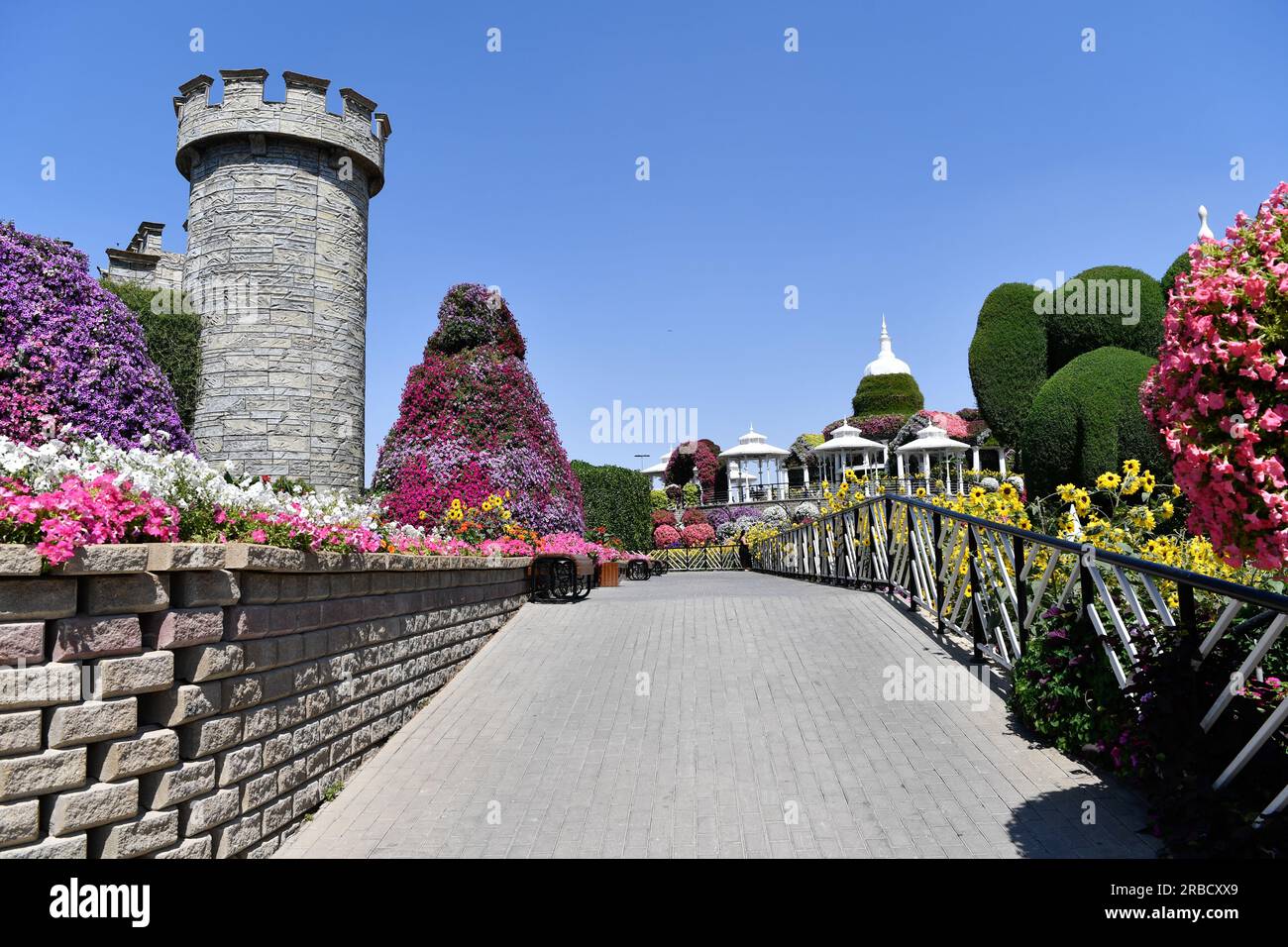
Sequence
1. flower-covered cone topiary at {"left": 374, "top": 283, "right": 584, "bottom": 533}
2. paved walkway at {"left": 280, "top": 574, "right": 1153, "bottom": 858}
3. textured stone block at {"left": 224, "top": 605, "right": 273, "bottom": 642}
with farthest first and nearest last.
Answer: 1. flower-covered cone topiary at {"left": 374, "top": 283, "right": 584, "bottom": 533}
2. paved walkway at {"left": 280, "top": 574, "right": 1153, "bottom": 858}
3. textured stone block at {"left": 224, "top": 605, "right": 273, "bottom": 642}

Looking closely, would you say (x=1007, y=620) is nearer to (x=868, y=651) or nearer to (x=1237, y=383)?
(x=868, y=651)

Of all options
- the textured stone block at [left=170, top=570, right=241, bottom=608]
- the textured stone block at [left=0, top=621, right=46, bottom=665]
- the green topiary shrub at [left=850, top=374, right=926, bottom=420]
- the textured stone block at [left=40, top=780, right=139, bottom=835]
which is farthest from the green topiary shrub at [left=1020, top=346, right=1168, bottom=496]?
the green topiary shrub at [left=850, top=374, right=926, bottom=420]

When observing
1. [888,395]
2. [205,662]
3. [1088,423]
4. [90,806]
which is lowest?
[90,806]

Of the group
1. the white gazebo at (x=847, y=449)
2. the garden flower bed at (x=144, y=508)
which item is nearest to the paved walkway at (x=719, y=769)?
the garden flower bed at (x=144, y=508)

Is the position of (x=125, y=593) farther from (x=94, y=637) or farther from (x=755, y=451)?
(x=755, y=451)

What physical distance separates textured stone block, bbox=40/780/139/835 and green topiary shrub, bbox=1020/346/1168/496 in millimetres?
19691

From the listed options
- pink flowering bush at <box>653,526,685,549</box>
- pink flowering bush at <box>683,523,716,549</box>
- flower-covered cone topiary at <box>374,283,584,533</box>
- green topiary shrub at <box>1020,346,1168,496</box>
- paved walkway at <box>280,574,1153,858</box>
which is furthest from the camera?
pink flowering bush at <box>683,523,716,549</box>

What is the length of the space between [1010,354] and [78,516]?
86.1 feet

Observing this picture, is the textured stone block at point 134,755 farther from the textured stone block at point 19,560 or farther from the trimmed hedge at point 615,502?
the trimmed hedge at point 615,502

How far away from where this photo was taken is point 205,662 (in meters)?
3.97

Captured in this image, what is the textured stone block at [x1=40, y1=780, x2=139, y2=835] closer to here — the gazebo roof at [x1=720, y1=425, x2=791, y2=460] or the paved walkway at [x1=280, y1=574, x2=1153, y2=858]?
the paved walkway at [x1=280, y1=574, x2=1153, y2=858]

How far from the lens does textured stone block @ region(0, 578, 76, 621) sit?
3.20 m

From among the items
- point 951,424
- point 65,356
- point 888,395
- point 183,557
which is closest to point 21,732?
point 183,557
